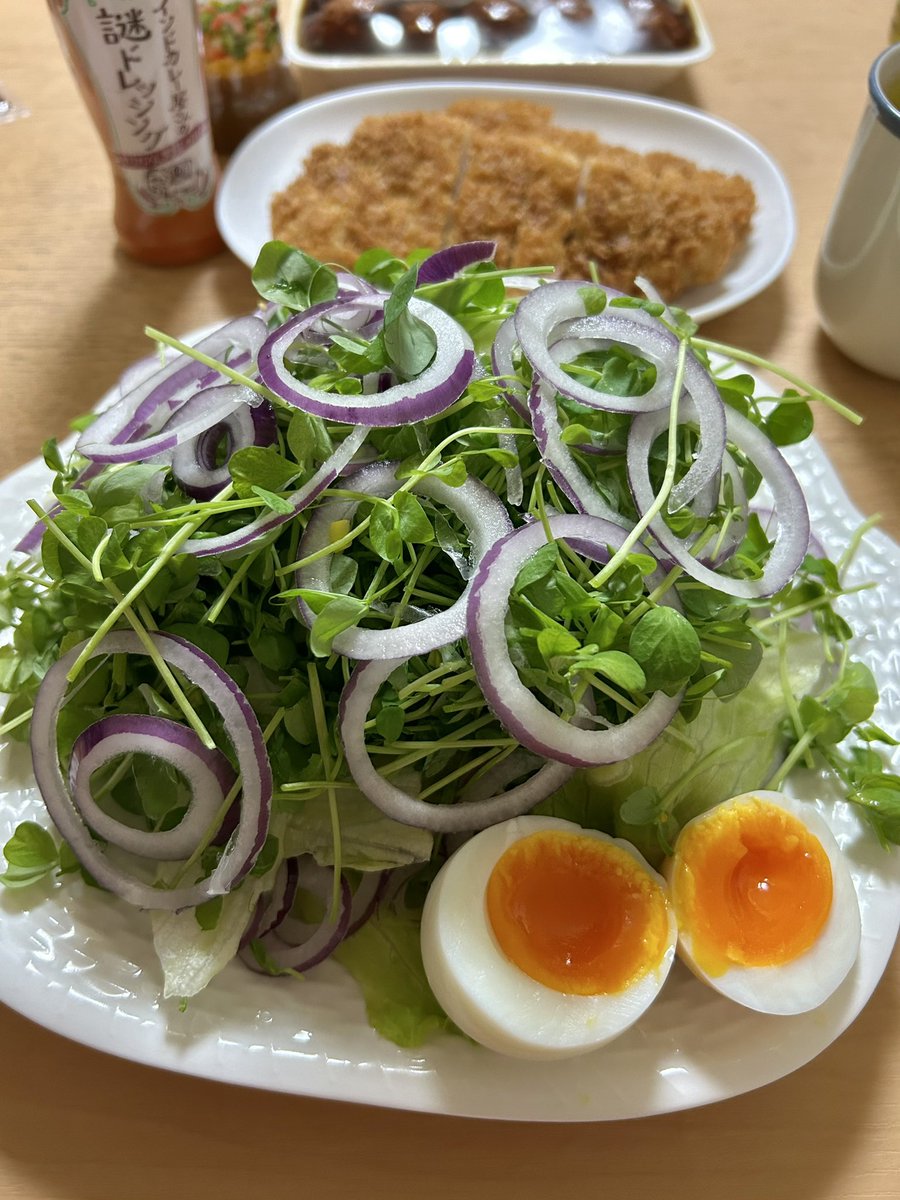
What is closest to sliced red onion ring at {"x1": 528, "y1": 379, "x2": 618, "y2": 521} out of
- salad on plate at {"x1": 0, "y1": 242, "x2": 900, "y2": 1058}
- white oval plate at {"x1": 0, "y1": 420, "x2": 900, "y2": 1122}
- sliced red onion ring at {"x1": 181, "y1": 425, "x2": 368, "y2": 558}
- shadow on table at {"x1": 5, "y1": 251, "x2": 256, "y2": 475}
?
salad on plate at {"x1": 0, "y1": 242, "x2": 900, "y2": 1058}

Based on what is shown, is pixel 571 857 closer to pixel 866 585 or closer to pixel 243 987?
pixel 243 987

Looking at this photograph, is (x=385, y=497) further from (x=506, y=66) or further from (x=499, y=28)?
(x=499, y=28)

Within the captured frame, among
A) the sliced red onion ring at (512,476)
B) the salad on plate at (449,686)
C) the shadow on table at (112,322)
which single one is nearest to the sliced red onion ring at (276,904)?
the salad on plate at (449,686)

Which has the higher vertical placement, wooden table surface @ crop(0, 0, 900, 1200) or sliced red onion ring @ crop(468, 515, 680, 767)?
sliced red onion ring @ crop(468, 515, 680, 767)

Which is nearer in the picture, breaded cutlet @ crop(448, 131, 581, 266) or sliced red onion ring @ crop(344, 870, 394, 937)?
sliced red onion ring @ crop(344, 870, 394, 937)

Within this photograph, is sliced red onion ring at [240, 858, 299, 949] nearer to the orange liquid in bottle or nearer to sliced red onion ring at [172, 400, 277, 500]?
sliced red onion ring at [172, 400, 277, 500]

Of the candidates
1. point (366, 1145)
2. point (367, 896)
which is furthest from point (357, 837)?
point (366, 1145)
